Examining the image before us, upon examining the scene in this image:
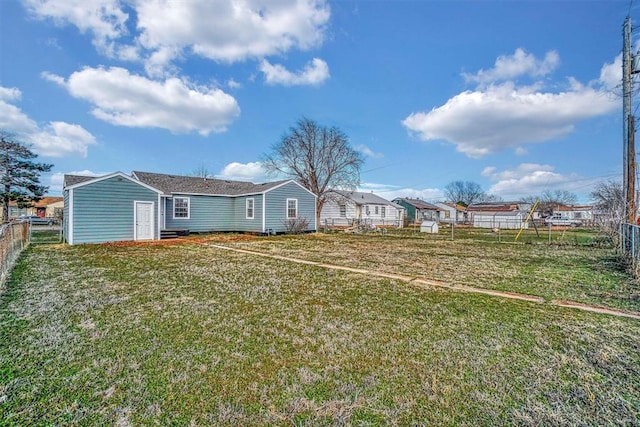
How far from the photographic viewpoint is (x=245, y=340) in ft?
10.9

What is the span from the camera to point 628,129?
9.80 meters

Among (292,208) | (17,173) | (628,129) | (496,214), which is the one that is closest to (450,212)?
(496,214)

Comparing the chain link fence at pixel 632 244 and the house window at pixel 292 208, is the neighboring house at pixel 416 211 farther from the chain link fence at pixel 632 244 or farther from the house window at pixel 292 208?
the chain link fence at pixel 632 244

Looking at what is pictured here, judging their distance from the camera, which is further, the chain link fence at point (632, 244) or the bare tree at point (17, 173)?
the bare tree at point (17, 173)

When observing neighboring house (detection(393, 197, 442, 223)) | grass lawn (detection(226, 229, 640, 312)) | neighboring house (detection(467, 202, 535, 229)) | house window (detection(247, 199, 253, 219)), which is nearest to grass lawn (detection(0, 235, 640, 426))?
grass lawn (detection(226, 229, 640, 312))

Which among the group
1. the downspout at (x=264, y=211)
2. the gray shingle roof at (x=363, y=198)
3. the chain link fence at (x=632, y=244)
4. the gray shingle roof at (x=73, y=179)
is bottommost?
the chain link fence at (x=632, y=244)

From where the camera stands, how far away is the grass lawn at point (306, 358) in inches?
83.4

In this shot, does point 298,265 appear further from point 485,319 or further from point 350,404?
point 350,404

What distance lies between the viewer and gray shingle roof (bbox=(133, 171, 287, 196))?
17359mm

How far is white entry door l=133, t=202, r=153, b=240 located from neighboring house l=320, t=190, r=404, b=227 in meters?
15.7

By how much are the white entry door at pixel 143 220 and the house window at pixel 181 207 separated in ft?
9.31

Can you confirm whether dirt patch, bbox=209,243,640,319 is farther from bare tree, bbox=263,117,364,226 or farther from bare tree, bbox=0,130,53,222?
bare tree, bbox=0,130,53,222

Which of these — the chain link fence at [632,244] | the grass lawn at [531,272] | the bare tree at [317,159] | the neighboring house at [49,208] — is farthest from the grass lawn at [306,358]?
the neighboring house at [49,208]

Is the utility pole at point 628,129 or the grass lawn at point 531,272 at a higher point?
the utility pole at point 628,129
